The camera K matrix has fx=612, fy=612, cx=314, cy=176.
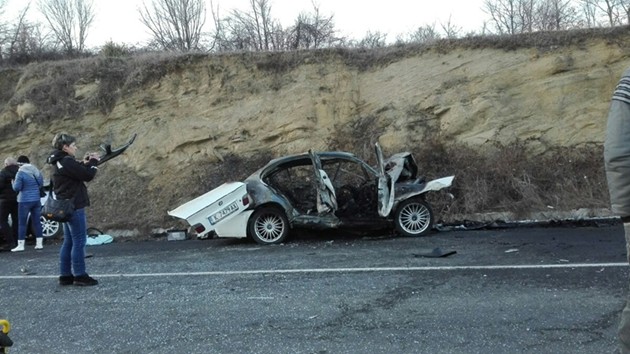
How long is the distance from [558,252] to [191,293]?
487 cm

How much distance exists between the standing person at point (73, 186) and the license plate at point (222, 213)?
3.14 m

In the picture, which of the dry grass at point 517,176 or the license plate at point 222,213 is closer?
the license plate at point 222,213

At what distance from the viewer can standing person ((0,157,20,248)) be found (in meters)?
12.0

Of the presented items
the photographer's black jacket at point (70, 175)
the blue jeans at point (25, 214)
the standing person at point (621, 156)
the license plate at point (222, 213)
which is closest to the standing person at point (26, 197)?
the blue jeans at point (25, 214)

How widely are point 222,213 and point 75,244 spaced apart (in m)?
3.38

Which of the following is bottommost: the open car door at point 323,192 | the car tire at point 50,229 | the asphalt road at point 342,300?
the asphalt road at point 342,300

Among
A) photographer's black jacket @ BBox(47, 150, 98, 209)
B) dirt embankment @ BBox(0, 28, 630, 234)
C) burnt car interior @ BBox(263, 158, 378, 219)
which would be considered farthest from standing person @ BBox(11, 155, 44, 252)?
photographer's black jacket @ BBox(47, 150, 98, 209)

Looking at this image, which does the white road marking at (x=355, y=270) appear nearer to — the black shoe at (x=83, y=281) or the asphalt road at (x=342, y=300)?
the asphalt road at (x=342, y=300)

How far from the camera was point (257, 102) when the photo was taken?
1659 centimetres

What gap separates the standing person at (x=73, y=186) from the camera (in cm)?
721

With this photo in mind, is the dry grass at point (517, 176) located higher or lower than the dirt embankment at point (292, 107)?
lower

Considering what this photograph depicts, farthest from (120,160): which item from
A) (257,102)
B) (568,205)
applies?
(568,205)

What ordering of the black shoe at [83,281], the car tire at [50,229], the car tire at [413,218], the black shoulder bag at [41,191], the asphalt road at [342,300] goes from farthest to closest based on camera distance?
the car tire at [50,229], the black shoulder bag at [41,191], the car tire at [413,218], the black shoe at [83,281], the asphalt road at [342,300]

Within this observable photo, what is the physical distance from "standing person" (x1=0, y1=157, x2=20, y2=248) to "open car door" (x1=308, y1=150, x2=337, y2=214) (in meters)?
→ 6.10
